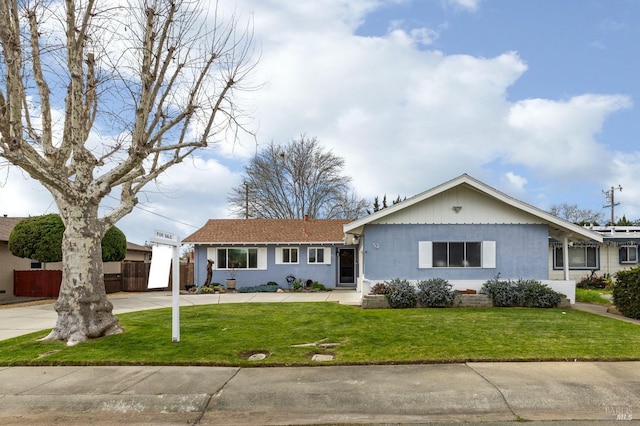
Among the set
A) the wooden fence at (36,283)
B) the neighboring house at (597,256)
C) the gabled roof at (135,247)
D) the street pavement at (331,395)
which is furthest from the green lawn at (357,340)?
the gabled roof at (135,247)

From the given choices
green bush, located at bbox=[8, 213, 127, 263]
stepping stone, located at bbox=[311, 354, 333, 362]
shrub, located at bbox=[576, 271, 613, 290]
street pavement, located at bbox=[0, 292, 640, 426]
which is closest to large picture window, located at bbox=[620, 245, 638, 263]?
shrub, located at bbox=[576, 271, 613, 290]

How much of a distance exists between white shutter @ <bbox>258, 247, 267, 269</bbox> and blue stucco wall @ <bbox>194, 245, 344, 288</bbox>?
0.16 meters

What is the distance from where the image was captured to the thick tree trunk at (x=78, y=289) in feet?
31.6

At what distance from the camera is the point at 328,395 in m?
6.07

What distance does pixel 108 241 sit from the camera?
75.4ft

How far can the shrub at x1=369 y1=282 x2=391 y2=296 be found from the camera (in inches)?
618

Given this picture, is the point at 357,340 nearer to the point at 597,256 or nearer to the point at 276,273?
the point at 276,273

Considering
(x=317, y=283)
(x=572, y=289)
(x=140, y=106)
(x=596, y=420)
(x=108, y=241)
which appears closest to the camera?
(x=596, y=420)

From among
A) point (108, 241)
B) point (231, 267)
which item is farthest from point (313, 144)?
point (108, 241)

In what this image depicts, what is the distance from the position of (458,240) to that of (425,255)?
126cm

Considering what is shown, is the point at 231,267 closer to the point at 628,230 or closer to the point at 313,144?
the point at 313,144

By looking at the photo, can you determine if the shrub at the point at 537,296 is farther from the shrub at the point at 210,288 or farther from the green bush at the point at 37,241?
the green bush at the point at 37,241

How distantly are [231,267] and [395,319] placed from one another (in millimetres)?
14864

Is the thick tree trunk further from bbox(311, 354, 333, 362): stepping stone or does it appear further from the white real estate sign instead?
bbox(311, 354, 333, 362): stepping stone
